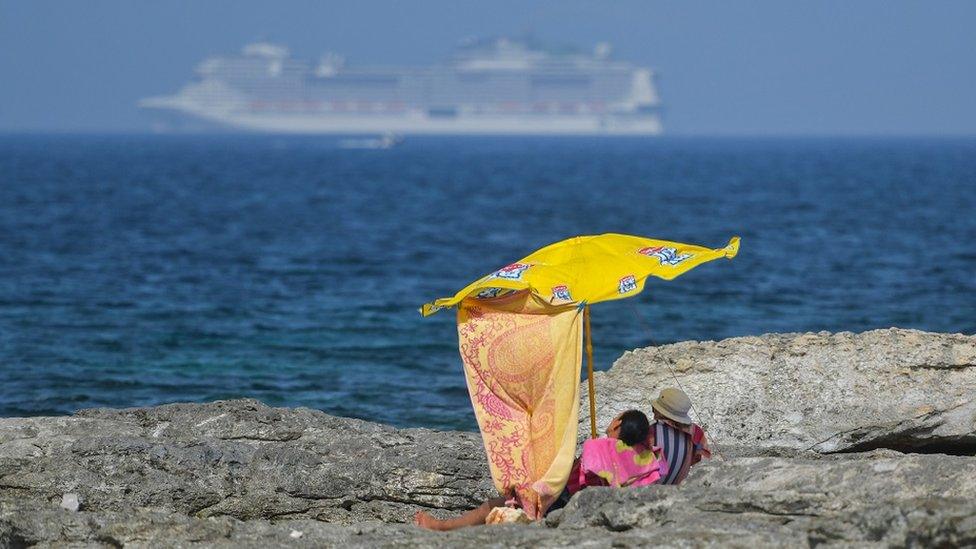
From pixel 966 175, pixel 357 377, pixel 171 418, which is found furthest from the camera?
pixel 966 175

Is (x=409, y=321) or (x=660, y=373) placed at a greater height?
(x=660, y=373)

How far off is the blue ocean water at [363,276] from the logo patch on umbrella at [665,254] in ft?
16.2

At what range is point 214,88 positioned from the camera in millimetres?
168500

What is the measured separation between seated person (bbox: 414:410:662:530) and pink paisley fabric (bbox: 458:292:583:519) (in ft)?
0.45

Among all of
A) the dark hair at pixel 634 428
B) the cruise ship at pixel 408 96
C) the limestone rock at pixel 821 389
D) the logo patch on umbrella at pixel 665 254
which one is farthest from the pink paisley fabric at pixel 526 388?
the cruise ship at pixel 408 96

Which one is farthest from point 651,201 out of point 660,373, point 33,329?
point 660,373

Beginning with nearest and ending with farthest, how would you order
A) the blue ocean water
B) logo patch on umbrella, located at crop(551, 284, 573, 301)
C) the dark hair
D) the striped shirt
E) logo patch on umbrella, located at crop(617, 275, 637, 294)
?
1. the dark hair
2. the striped shirt
3. logo patch on umbrella, located at crop(617, 275, 637, 294)
4. logo patch on umbrella, located at crop(551, 284, 573, 301)
5. the blue ocean water

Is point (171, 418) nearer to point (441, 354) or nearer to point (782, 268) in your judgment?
point (441, 354)

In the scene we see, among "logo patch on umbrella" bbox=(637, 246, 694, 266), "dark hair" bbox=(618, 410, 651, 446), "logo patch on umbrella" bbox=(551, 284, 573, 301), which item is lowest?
"dark hair" bbox=(618, 410, 651, 446)

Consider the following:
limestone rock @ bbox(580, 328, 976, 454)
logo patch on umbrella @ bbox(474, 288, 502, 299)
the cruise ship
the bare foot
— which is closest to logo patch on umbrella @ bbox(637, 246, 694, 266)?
logo patch on umbrella @ bbox(474, 288, 502, 299)

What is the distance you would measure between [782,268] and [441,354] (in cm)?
1122

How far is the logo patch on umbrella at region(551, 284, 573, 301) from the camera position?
658 cm

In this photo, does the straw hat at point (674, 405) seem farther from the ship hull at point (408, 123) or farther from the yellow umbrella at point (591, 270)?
the ship hull at point (408, 123)

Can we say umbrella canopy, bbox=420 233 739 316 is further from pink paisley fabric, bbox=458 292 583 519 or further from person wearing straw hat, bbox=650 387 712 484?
person wearing straw hat, bbox=650 387 712 484
